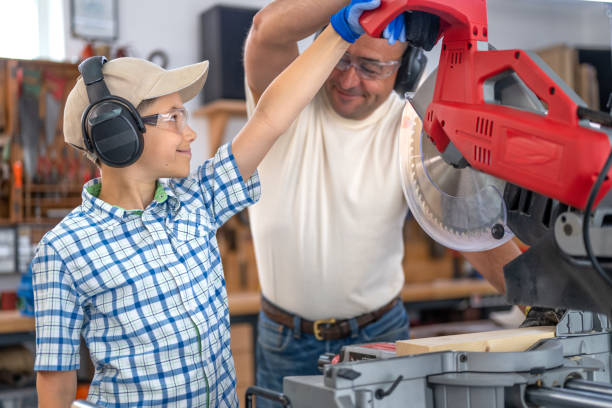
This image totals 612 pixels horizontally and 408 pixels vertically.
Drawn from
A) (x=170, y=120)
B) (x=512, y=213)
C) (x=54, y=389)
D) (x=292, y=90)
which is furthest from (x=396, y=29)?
(x=54, y=389)

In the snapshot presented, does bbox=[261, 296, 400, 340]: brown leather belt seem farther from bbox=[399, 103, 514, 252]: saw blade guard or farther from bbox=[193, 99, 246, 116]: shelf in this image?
bbox=[193, 99, 246, 116]: shelf

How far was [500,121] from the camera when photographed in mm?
1048

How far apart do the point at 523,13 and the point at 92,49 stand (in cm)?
342

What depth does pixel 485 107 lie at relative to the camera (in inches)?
42.8

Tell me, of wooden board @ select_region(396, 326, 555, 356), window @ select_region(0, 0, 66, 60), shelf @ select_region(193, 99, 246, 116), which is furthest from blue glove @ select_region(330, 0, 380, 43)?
window @ select_region(0, 0, 66, 60)

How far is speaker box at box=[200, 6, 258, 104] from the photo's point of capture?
4.25 meters

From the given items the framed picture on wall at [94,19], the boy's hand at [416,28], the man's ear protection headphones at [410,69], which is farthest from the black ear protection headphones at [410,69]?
the framed picture on wall at [94,19]

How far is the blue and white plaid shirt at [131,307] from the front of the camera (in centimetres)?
128

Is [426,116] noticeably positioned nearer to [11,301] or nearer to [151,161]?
[151,161]

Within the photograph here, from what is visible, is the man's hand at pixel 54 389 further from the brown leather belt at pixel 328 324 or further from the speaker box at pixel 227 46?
the speaker box at pixel 227 46

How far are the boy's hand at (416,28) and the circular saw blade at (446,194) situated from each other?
0.22 feet

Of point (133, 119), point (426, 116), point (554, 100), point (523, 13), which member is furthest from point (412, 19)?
point (523, 13)

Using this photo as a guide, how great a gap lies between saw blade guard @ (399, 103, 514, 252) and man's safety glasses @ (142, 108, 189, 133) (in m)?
0.45

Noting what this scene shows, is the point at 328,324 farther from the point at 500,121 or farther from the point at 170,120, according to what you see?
the point at 500,121
